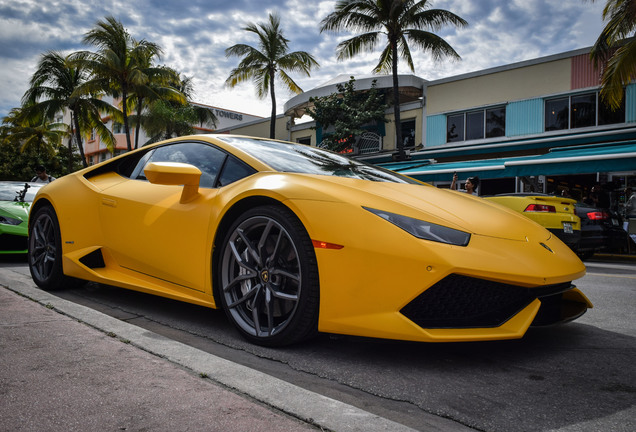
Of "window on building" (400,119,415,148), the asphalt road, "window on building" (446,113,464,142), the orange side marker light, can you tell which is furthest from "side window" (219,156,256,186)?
"window on building" (400,119,415,148)

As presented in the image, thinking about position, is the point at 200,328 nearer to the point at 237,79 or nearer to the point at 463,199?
the point at 463,199

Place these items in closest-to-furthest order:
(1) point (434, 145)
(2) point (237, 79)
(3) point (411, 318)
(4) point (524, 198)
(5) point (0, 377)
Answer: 1. (5) point (0, 377)
2. (3) point (411, 318)
3. (4) point (524, 198)
4. (1) point (434, 145)
5. (2) point (237, 79)

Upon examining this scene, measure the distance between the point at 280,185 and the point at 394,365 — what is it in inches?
40.4

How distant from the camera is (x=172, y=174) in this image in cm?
266

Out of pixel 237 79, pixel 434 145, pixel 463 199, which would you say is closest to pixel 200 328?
pixel 463 199

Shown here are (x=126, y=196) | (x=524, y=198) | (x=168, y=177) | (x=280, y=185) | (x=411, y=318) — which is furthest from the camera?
(x=524, y=198)

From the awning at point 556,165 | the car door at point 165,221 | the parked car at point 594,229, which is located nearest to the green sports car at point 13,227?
the car door at point 165,221

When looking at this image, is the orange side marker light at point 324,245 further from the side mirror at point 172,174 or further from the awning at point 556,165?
the awning at point 556,165

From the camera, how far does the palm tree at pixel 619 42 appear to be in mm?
11297

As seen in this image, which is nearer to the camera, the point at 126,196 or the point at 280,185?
the point at 280,185

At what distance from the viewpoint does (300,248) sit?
2246 millimetres

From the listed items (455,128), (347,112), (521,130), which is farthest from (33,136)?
(521,130)

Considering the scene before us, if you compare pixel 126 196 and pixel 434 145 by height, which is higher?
pixel 434 145

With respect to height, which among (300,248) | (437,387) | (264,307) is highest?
(300,248)
